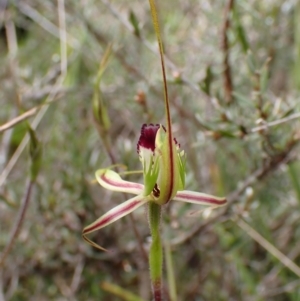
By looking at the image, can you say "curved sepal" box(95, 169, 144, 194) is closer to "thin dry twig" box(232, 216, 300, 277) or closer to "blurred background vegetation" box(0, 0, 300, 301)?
"blurred background vegetation" box(0, 0, 300, 301)

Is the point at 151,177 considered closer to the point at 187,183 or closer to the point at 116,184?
the point at 116,184

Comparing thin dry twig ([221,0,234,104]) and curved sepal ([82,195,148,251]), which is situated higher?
thin dry twig ([221,0,234,104])

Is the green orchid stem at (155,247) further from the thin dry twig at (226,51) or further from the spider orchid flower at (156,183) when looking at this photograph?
the thin dry twig at (226,51)

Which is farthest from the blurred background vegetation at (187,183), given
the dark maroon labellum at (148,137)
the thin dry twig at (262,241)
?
the dark maroon labellum at (148,137)

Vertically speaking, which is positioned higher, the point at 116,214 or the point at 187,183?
the point at 187,183

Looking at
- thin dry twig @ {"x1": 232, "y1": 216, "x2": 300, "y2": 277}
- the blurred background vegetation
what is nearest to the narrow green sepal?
the blurred background vegetation

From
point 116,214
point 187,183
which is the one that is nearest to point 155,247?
point 116,214
